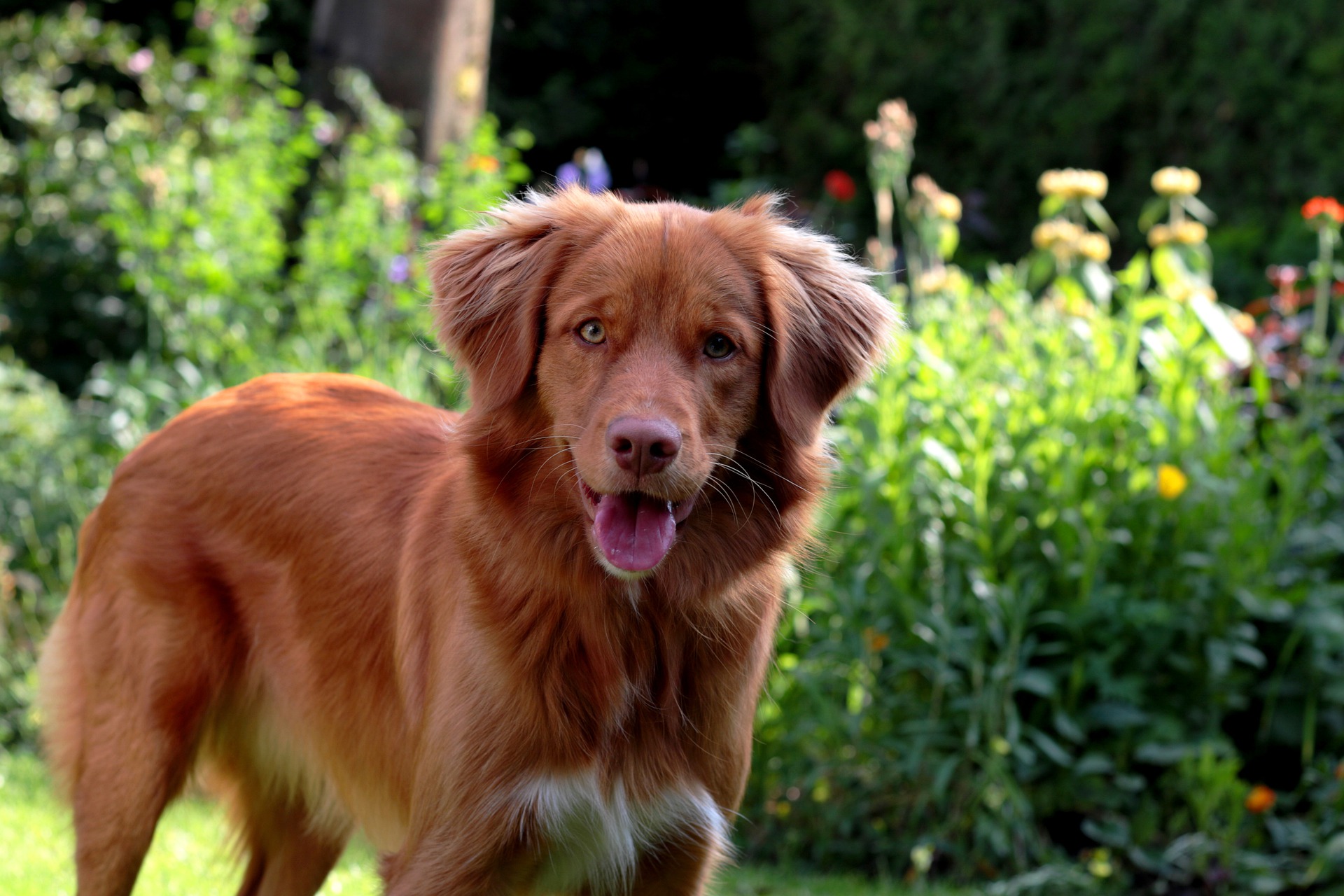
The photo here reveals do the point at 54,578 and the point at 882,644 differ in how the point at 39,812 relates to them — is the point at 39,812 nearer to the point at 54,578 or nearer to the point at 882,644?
the point at 54,578

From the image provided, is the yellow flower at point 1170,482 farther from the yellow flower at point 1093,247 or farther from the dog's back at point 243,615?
the dog's back at point 243,615

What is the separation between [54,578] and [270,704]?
315cm

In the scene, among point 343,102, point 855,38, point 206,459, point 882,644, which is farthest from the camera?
point 855,38

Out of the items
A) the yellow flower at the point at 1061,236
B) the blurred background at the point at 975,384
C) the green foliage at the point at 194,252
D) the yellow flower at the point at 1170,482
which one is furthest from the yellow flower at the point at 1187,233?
the green foliage at the point at 194,252

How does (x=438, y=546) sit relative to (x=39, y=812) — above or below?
above

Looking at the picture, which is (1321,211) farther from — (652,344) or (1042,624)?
(652,344)

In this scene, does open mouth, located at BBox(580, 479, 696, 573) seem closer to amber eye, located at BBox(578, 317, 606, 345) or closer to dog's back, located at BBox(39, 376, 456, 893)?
amber eye, located at BBox(578, 317, 606, 345)

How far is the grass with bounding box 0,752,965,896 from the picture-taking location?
14.0ft

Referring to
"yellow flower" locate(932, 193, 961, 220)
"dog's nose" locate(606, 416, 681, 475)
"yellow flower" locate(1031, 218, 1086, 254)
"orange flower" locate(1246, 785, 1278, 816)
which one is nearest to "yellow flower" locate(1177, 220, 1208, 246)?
"yellow flower" locate(1031, 218, 1086, 254)

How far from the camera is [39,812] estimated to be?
16.2ft

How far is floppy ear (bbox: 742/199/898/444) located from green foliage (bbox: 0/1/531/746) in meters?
2.70

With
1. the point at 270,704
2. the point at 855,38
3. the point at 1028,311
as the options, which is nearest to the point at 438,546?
the point at 270,704

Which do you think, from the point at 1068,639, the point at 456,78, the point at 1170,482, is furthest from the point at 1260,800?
the point at 456,78

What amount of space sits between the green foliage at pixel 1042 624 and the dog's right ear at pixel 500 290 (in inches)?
82.3
